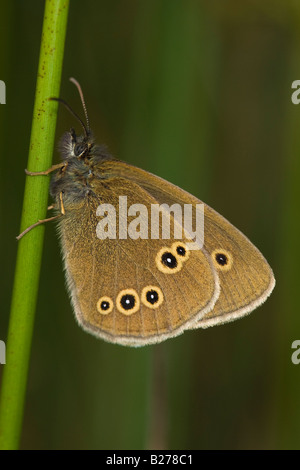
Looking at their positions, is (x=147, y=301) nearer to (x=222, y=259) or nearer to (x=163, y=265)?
(x=163, y=265)

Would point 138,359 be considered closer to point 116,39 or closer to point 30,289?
point 30,289

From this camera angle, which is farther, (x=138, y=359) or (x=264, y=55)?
(x=264, y=55)

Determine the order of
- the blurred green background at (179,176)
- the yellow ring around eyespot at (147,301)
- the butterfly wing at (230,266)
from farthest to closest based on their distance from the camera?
the blurred green background at (179,176) → the yellow ring around eyespot at (147,301) → the butterfly wing at (230,266)

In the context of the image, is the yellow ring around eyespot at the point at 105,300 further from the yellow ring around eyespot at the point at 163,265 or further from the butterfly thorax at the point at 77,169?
the butterfly thorax at the point at 77,169

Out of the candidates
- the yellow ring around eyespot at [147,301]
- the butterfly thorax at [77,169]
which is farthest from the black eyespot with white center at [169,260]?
the butterfly thorax at [77,169]

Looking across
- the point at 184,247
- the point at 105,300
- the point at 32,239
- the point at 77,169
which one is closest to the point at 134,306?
the point at 105,300
